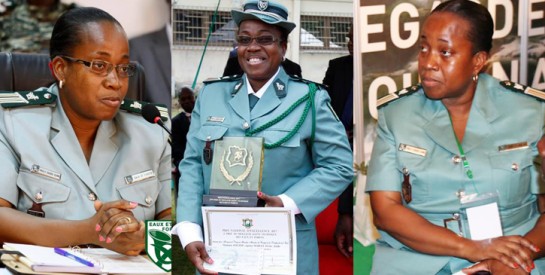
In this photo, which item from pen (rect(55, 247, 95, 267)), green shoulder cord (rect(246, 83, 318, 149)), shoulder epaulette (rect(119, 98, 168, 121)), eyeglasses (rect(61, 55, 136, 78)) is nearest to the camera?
pen (rect(55, 247, 95, 267))

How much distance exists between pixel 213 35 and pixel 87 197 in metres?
0.91

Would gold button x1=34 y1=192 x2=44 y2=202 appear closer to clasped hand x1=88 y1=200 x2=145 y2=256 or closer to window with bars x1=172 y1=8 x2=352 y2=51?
clasped hand x1=88 y1=200 x2=145 y2=256

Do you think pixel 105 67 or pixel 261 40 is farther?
pixel 105 67

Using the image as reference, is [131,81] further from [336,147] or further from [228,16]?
[336,147]

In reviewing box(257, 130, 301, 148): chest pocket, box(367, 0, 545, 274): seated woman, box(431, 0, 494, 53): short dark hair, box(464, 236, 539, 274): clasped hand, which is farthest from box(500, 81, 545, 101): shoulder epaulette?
box(257, 130, 301, 148): chest pocket

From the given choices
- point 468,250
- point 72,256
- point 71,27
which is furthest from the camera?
point 71,27

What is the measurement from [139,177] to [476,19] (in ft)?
5.42

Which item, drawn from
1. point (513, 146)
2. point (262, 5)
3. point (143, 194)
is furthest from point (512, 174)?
point (143, 194)

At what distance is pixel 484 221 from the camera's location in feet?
9.80

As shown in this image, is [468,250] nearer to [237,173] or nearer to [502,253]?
[502,253]

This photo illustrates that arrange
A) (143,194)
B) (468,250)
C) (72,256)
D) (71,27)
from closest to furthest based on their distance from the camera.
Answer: (72,256) → (468,250) → (71,27) → (143,194)

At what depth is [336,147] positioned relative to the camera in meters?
2.96

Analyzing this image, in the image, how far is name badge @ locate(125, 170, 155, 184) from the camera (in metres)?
3.19

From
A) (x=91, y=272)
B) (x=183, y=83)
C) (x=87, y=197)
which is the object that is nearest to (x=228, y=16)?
(x=183, y=83)
